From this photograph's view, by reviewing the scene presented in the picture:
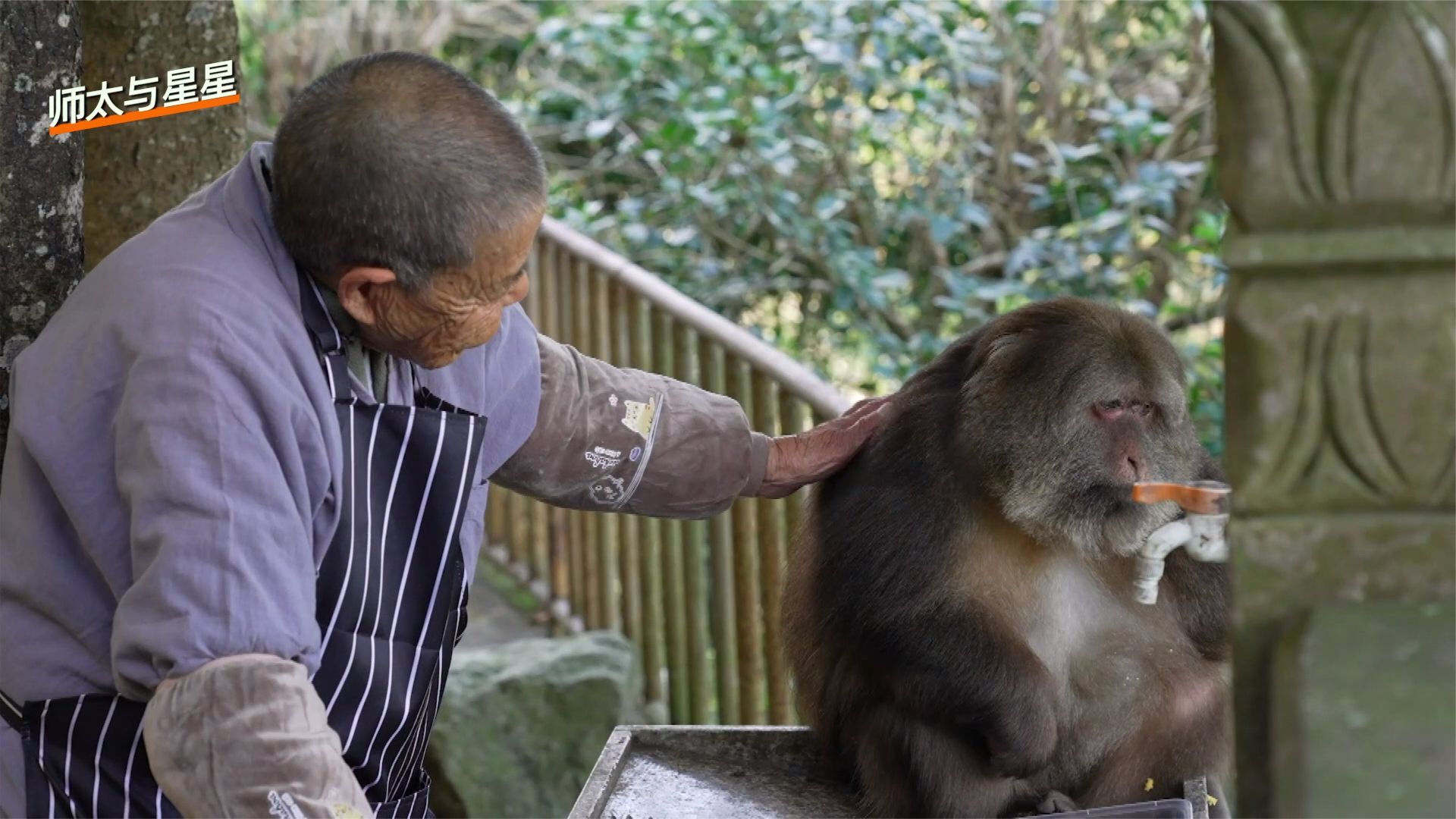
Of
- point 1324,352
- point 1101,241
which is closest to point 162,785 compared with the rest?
point 1324,352

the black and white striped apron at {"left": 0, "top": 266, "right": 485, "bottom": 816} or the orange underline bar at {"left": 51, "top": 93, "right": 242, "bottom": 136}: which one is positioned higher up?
the orange underline bar at {"left": 51, "top": 93, "right": 242, "bottom": 136}

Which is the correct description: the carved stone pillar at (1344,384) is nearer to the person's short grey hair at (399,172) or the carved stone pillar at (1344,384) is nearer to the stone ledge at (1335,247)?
the stone ledge at (1335,247)

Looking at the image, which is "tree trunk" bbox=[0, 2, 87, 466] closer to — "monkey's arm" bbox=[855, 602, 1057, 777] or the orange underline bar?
the orange underline bar

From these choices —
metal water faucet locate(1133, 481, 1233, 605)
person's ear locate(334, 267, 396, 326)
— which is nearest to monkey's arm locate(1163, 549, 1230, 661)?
metal water faucet locate(1133, 481, 1233, 605)

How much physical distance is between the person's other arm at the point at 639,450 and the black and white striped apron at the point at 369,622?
0.40 meters

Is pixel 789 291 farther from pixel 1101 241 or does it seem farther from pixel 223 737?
pixel 223 737

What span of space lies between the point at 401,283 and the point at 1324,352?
1333 millimetres

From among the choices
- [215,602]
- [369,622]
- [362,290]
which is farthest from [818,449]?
[215,602]

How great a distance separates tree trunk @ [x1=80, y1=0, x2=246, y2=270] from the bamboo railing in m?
1.74

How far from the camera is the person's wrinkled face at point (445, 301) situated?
7.73ft

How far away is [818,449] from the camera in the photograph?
3473 millimetres

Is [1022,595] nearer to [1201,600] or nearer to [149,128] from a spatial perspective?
[1201,600]

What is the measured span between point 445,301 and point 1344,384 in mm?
1327

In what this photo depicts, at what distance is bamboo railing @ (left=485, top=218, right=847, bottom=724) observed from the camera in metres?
5.01
